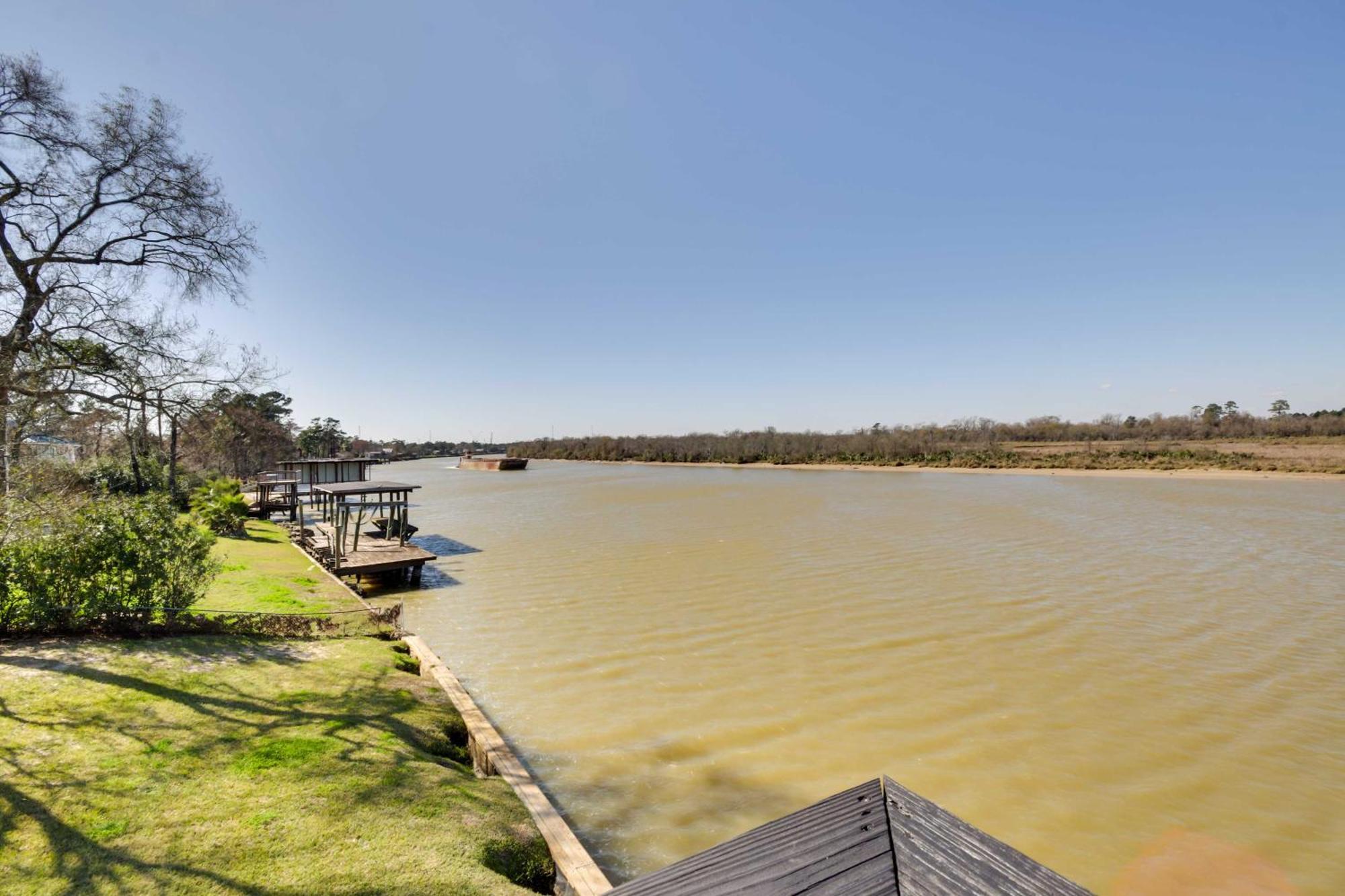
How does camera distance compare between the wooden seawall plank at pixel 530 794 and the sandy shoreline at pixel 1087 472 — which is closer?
the wooden seawall plank at pixel 530 794

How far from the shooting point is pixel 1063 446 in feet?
189

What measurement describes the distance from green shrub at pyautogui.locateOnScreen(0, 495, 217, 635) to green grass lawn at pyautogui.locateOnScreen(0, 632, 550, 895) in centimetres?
38

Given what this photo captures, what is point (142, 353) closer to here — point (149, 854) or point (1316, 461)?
point (149, 854)

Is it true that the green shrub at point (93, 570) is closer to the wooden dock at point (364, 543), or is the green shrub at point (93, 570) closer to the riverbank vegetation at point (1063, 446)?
the wooden dock at point (364, 543)

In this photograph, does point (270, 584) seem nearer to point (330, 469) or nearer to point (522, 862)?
point (522, 862)

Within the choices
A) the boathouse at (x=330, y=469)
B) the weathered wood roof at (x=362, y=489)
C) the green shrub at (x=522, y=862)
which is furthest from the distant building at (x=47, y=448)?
the boathouse at (x=330, y=469)

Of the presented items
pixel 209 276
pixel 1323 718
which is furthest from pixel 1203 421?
pixel 209 276

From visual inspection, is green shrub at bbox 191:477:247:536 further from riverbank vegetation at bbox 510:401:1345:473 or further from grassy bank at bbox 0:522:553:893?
riverbank vegetation at bbox 510:401:1345:473

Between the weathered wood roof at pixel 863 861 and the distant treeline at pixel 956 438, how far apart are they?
5110 centimetres

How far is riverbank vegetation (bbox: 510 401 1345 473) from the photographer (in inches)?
1596

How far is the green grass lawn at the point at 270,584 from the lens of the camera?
840cm

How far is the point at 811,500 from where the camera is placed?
87.6ft

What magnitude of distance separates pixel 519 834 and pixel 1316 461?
174 feet

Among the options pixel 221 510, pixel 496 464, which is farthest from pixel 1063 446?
pixel 221 510
